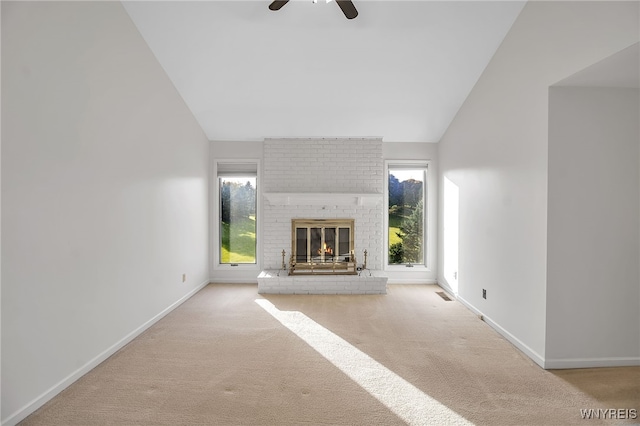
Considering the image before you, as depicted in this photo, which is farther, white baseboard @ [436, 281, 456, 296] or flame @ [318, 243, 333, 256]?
flame @ [318, 243, 333, 256]

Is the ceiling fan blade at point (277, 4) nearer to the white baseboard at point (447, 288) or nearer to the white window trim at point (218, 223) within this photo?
the white window trim at point (218, 223)

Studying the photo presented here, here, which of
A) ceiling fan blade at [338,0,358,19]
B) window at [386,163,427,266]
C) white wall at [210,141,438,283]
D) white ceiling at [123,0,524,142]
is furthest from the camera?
window at [386,163,427,266]

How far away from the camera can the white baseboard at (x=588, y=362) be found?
2611 mm

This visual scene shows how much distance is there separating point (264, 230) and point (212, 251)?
96 cm

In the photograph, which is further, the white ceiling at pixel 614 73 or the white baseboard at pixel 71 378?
the white ceiling at pixel 614 73

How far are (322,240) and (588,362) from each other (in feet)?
11.6

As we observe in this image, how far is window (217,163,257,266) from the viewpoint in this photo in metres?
5.58

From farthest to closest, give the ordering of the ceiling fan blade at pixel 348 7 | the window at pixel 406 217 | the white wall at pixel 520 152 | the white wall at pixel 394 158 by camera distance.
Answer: the window at pixel 406 217 → the white wall at pixel 394 158 → the ceiling fan blade at pixel 348 7 → the white wall at pixel 520 152

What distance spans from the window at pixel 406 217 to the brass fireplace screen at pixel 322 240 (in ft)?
2.52

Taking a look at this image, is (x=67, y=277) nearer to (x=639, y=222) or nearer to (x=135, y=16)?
(x=135, y=16)

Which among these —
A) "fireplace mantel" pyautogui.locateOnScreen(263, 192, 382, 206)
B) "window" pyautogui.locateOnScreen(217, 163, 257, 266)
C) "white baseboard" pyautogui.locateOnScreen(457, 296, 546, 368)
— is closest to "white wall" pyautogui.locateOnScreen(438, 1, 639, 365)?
"white baseboard" pyautogui.locateOnScreen(457, 296, 546, 368)

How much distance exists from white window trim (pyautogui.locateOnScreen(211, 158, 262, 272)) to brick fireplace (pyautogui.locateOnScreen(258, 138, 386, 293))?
0.16 meters

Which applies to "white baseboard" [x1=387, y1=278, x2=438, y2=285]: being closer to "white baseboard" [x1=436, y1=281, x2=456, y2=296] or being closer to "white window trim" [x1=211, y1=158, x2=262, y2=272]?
"white baseboard" [x1=436, y1=281, x2=456, y2=296]
